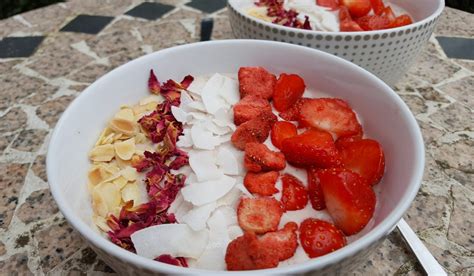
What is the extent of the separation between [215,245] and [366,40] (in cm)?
51

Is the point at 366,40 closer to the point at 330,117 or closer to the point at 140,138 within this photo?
the point at 330,117

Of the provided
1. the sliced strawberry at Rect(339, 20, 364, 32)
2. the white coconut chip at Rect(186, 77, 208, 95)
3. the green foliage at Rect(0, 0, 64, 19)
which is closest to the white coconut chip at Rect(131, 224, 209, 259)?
the white coconut chip at Rect(186, 77, 208, 95)

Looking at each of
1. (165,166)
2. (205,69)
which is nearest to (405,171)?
(165,166)

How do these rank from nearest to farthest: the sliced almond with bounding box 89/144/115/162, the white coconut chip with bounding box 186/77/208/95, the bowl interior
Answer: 1. the sliced almond with bounding box 89/144/115/162
2. the white coconut chip with bounding box 186/77/208/95
3. the bowl interior

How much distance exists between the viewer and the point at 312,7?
41.6 inches

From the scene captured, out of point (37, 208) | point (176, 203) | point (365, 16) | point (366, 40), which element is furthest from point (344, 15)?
point (37, 208)

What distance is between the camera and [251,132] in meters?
0.70

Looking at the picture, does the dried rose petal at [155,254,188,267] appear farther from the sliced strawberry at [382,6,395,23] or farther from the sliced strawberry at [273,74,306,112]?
the sliced strawberry at [382,6,395,23]

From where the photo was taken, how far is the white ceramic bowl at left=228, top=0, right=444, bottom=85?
0.87 metres

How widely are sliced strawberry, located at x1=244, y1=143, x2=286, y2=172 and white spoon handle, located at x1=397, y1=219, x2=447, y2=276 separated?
27 cm

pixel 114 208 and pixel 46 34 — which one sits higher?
pixel 114 208

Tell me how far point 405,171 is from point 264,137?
0.69ft

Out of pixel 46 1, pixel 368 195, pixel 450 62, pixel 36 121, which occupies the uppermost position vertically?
pixel 368 195

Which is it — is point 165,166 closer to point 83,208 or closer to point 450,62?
point 83,208
